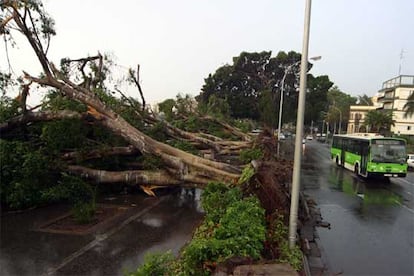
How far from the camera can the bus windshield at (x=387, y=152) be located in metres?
18.2

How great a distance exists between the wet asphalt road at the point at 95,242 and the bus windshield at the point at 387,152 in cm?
1101

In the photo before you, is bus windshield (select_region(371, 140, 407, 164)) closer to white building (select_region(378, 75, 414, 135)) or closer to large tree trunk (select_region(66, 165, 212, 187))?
large tree trunk (select_region(66, 165, 212, 187))

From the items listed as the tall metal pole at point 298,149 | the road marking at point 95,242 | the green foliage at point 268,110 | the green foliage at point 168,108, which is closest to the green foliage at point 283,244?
the tall metal pole at point 298,149

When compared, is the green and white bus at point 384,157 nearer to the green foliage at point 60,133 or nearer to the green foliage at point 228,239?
the green foliage at point 228,239

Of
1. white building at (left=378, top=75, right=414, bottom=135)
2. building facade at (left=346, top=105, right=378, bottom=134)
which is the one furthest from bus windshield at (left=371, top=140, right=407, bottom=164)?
building facade at (left=346, top=105, right=378, bottom=134)

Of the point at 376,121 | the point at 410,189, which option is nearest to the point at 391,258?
the point at 410,189

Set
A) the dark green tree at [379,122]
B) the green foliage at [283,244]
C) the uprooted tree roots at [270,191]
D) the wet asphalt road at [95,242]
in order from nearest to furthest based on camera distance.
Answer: the green foliage at [283,244], the wet asphalt road at [95,242], the uprooted tree roots at [270,191], the dark green tree at [379,122]

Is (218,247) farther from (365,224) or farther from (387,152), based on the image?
(387,152)

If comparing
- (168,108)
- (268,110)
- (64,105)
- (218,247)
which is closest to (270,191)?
(218,247)

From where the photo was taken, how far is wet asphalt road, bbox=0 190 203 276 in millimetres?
6910

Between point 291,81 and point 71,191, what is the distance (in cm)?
4794

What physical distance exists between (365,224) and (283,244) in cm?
568

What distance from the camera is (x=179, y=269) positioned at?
5375 millimetres

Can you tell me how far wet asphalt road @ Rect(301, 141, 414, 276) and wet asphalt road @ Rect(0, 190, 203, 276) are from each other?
362 centimetres
